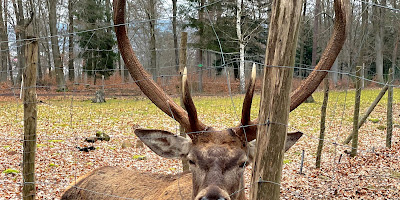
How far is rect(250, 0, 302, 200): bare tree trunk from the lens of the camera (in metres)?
2.12

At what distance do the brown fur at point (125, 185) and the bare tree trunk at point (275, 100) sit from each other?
170 cm

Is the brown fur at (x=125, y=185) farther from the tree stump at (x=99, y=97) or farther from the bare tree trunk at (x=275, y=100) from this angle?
the tree stump at (x=99, y=97)

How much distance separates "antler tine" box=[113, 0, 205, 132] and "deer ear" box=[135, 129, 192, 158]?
0.82 feet

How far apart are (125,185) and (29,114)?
1957 mm

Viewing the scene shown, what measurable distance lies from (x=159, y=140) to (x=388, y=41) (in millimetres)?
45131

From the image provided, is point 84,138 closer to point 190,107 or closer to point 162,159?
point 162,159

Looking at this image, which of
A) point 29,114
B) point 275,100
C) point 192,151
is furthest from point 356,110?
point 29,114

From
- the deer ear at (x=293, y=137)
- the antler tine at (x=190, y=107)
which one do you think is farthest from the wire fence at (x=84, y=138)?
the deer ear at (x=293, y=137)

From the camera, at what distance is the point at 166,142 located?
3.50 metres

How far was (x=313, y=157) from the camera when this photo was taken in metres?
9.05

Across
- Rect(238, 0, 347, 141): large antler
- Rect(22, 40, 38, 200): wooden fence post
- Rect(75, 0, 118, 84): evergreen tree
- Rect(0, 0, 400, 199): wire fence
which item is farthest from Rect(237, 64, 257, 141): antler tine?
Rect(75, 0, 118, 84): evergreen tree

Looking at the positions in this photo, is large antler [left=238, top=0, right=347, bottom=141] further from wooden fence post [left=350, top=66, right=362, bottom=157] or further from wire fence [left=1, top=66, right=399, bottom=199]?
wooden fence post [left=350, top=66, right=362, bottom=157]

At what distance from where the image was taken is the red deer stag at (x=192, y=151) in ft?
9.80

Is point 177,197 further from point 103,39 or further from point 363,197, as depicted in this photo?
point 103,39
